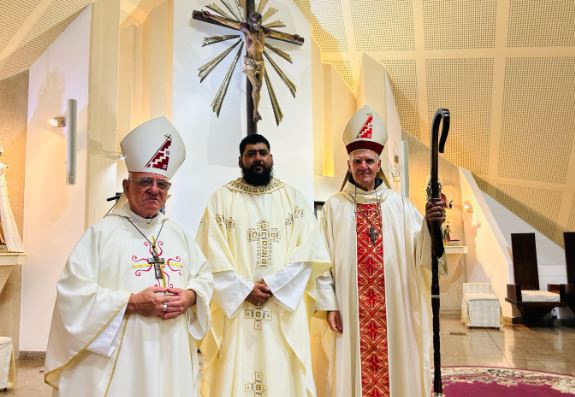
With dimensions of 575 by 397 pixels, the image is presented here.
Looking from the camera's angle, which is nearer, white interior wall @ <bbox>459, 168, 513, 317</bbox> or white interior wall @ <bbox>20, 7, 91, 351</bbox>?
white interior wall @ <bbox>20, 7, 91, 351</bbox>

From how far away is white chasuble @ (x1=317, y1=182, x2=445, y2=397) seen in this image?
9.90 feet

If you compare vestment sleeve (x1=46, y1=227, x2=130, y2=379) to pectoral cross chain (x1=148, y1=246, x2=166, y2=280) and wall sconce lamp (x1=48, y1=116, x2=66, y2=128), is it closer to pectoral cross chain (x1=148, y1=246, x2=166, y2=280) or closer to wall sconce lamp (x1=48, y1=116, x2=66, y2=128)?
pectoral cross chain (x1=148, y1=246, x2=166, y2=280)

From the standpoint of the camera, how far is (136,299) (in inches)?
85.1

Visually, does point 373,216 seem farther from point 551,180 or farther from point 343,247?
point 551,180

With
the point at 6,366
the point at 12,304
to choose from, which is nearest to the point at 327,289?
the point at 6,366

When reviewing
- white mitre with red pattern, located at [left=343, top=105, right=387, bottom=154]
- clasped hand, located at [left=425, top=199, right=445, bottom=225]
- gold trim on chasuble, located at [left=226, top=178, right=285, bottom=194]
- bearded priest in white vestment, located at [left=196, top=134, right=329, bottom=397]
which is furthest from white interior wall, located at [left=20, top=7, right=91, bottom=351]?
clasped hand, located at [left=425, top=199, right=445, bottom=225]

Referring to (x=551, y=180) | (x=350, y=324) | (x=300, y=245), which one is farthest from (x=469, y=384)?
(x=551, y=180)

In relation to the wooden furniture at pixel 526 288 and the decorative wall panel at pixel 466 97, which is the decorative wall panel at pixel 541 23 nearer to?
the decorative wall panel at pixel 466 97

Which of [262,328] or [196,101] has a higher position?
[196,101]

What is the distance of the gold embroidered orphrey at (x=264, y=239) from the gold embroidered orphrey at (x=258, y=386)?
0.58m

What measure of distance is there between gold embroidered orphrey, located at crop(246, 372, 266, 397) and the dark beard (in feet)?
3.52

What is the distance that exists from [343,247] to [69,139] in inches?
144

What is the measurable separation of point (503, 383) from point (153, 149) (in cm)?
398

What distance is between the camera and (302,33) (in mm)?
8289
